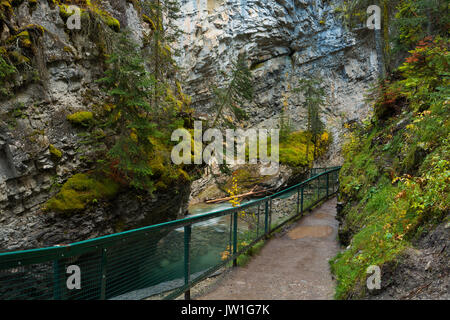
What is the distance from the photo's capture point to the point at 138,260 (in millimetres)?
3625

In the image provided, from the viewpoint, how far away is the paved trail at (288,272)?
447 cm

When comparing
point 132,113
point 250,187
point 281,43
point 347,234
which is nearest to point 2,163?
point 132,113

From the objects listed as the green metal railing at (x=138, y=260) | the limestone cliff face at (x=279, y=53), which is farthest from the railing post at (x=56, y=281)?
the limestone cliff face at (x=279, y=53)

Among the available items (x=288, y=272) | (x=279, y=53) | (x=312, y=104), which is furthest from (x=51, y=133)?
(x=279, y=53)

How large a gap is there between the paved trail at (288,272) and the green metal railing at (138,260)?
439 millimetres

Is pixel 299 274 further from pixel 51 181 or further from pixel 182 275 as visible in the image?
pixel 51 181

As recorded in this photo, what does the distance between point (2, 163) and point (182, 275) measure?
631 cm

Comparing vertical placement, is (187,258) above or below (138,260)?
below

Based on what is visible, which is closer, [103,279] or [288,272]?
[103,279]

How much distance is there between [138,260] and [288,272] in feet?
10.7

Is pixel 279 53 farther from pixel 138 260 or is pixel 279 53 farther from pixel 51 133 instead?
pixel 138 260

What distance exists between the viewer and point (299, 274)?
210 inches

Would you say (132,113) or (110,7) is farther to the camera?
(110,7)

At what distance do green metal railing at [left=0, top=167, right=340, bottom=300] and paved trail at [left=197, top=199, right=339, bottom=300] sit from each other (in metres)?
0.44
